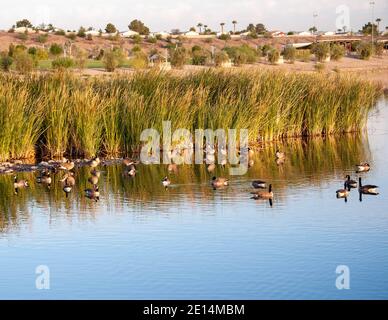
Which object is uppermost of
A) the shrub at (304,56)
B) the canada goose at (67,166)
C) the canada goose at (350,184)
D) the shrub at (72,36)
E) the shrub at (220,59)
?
the shrub at (72,36)

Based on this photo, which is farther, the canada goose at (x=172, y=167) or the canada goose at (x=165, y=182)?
the canada goose at (x=172, y=167)

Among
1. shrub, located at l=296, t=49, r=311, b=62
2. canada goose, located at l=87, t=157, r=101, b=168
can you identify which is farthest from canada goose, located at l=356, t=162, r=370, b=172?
shrub, located at l=296, t=49, r=311, b=62

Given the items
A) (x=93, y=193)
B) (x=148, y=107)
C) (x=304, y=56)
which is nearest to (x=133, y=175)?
(x=93, y=193)

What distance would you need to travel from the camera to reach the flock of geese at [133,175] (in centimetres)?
1962

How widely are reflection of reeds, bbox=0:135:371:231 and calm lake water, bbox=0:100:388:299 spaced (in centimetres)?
4

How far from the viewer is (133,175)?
22.6 metres

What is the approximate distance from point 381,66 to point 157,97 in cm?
5004

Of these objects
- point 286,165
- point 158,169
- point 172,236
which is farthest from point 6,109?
point 172,236

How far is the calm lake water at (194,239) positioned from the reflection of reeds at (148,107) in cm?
250

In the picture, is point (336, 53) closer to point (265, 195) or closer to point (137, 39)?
point (137, 39)

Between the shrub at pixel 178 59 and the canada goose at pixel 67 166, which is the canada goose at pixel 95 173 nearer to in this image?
the canada goose at pixel 67 166

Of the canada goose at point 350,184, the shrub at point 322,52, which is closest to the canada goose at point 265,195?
the canada goose at point 350,184

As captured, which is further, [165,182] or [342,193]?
[165,182]

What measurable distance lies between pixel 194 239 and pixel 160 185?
19.7 ft
